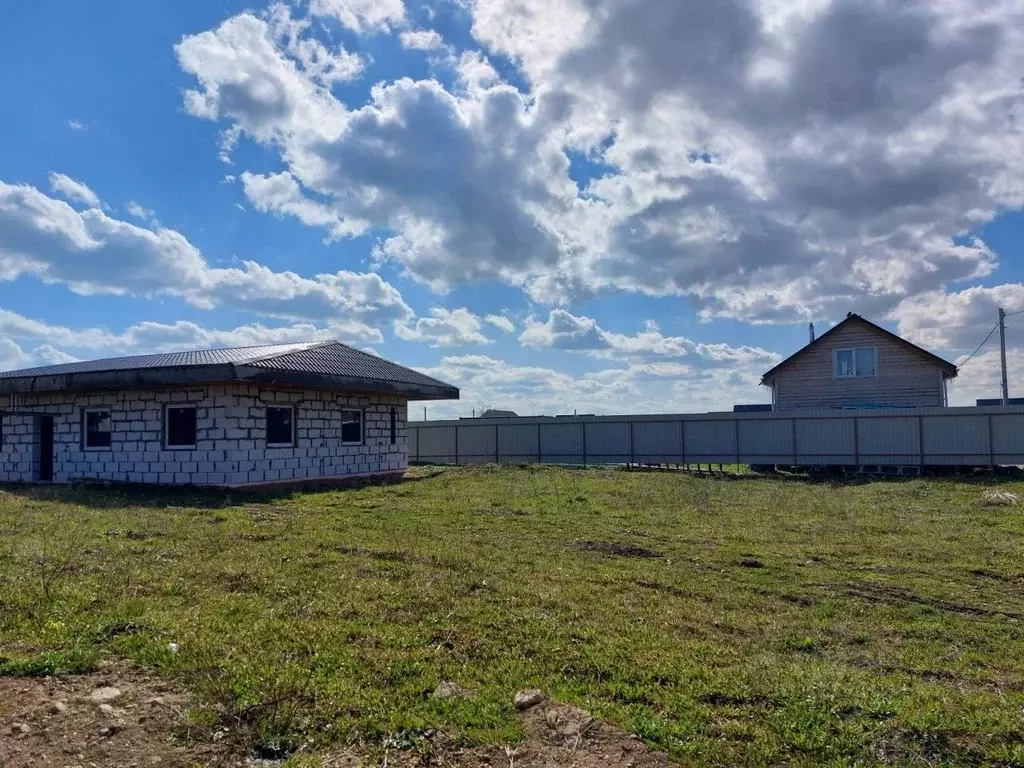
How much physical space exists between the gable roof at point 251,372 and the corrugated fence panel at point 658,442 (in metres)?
7.51

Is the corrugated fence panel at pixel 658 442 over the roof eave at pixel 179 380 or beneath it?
beneath

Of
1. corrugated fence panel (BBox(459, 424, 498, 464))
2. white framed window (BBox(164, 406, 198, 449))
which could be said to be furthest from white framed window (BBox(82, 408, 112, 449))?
corrugated fence panel (BBox(459, 424, 498, 464))

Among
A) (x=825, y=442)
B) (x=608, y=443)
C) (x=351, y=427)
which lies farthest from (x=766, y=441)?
(x=351, y=427)

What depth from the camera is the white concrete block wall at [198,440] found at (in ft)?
56.6

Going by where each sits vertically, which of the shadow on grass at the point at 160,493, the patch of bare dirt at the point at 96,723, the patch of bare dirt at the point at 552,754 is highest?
the shadow on grass at the point at 160,493

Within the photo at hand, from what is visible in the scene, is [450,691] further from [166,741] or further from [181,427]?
[181,427]

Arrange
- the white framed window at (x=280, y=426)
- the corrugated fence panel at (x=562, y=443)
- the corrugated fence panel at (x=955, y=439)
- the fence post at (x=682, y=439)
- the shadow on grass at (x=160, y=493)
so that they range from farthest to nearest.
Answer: the corrugated fence panel at (x=562, y=443)
the fence post at (x=682, y=439)
the corrugated fence panel at (x=955, y=439)
the white framed window at (x=280, y=426)
the shadow on grass at (x=160, y=493)

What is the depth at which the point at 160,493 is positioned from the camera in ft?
53.3

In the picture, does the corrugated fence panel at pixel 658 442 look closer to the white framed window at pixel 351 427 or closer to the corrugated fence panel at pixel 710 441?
the corrugated fence panel at pixel 710 441

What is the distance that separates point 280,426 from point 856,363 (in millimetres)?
21544

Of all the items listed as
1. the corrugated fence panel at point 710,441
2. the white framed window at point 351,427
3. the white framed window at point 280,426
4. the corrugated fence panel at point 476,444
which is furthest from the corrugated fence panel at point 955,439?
the white framed window at point 280,426

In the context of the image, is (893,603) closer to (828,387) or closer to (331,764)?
(331,764)

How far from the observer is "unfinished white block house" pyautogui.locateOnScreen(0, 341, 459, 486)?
17.2m

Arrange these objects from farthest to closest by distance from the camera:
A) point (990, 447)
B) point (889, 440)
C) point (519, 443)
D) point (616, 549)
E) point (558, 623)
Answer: point (519, 443) < point (889, 440) < point (990, 447) < point (616, 549) < point (558, 623)
